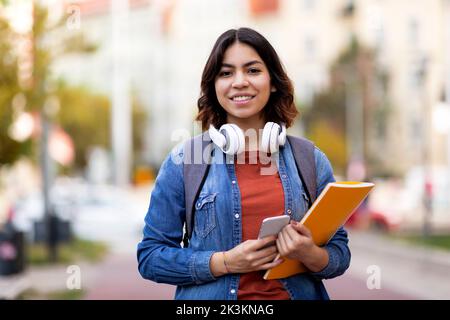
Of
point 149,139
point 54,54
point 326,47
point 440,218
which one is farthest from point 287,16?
point 54,54

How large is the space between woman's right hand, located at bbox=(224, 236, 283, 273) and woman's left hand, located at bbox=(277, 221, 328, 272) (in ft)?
0.10

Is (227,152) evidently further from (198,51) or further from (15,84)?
(198,51)

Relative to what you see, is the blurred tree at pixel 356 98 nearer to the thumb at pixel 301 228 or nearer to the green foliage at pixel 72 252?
the green foliage at pixel 72 252

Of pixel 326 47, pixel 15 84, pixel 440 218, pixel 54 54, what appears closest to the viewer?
pixel 15 84

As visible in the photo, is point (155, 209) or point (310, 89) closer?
point (155, 209)

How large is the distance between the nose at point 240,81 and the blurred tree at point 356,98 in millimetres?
49452

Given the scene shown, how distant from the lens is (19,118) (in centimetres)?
1302

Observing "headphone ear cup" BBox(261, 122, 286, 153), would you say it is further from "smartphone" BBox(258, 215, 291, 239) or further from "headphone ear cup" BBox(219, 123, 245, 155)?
"smartphone" BBox(258, 215, 291, 239)

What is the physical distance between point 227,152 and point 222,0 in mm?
56039

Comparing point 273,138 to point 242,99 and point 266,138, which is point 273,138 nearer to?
point 266,138

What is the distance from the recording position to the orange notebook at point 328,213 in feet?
7.57

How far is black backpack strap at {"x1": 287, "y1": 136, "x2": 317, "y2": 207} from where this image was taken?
253 cm

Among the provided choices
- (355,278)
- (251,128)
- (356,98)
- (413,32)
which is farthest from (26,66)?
(413,32)

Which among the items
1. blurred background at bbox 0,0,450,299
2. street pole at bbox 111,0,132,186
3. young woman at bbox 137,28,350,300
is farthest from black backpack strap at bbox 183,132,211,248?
street pole at bbox 111,0,132,186
